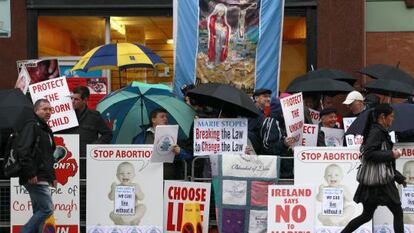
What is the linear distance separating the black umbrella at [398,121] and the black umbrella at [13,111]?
4101 mm

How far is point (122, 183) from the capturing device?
10.7 metres

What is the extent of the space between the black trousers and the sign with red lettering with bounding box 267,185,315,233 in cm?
65

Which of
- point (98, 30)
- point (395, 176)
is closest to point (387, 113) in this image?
point (395, 176)

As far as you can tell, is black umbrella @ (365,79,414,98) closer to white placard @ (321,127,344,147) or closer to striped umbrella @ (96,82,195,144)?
white placard @ (321,127,344,147)

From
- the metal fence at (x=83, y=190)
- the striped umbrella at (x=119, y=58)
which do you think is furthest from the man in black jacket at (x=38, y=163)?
the striped umbrella at (x=119, y=58)

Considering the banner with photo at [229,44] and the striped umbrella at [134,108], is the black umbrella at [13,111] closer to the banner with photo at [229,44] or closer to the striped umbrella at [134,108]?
the striped umbrella at [134,108]

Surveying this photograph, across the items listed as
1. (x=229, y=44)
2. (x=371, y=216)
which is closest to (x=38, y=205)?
(x=371, y=216)

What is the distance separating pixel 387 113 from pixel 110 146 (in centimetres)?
354

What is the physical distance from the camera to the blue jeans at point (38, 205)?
10.1 meters

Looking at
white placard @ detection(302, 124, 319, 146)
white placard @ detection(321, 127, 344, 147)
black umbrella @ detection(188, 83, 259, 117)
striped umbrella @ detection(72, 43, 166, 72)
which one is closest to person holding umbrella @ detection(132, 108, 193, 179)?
black umbrella @ detection(188, 83, 259, 117)

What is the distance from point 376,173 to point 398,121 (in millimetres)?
1104

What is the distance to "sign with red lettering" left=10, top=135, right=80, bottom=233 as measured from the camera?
10805mm

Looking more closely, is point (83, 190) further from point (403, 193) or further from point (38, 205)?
point (403, 193)

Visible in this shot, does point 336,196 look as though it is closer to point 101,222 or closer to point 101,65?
point 101,222
